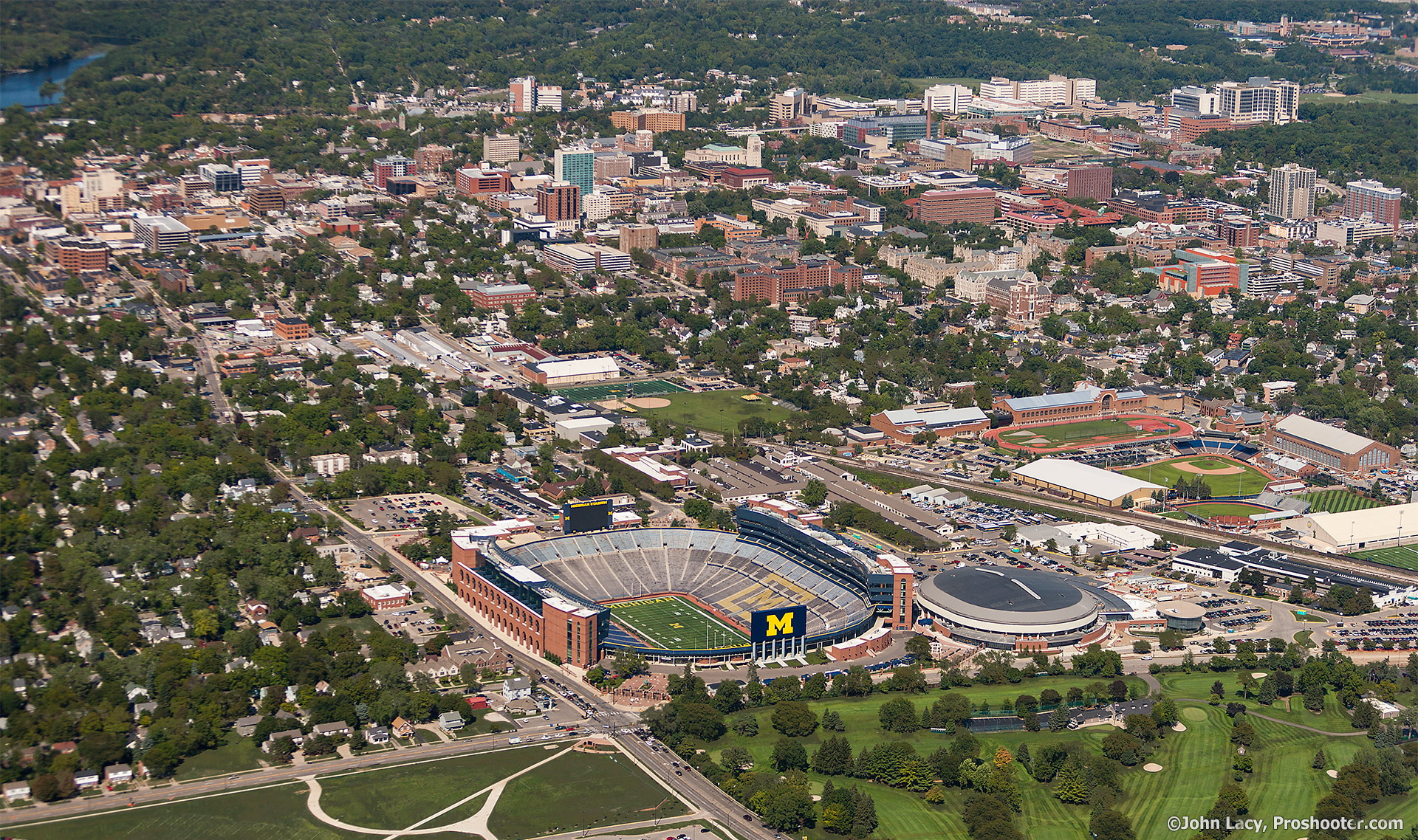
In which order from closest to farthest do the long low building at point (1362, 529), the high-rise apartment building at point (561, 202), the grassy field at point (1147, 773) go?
the grassy field at point (1147, 773), the long low building at point (1362, 529), the high-rise apartment building at point (561, 202)

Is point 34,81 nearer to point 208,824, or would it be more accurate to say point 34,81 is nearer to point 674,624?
point 674,624

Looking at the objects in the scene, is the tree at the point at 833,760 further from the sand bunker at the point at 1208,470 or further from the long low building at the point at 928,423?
the long low building at the point at 928,423

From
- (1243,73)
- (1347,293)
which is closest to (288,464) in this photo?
(1347,293)

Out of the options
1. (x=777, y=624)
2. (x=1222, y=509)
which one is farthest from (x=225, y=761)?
(x=1222, y=509)

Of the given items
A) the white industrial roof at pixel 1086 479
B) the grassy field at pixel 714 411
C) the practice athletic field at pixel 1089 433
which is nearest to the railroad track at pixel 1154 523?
the white industrial roof at pixel 1086 479

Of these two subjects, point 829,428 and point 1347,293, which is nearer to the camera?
point 829,428

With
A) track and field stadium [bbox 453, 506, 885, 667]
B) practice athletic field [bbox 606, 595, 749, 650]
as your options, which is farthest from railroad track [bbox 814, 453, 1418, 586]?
practice athletic field [bbox 606, 595, 749, 650]

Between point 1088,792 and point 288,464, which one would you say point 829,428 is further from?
point 1088,792
